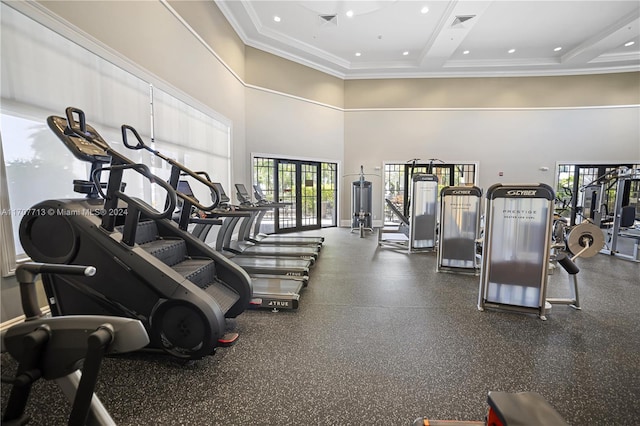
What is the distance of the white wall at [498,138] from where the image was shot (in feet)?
29.8

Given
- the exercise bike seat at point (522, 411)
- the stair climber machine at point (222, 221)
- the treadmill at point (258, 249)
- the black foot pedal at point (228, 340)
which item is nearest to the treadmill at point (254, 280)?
the stair climber machine at point (222, 221)

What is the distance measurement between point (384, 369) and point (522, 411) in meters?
1.18

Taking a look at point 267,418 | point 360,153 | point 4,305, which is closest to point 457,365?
point 267,418

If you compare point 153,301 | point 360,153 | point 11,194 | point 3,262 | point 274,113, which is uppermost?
point 274,113

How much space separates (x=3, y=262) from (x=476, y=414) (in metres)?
3.60

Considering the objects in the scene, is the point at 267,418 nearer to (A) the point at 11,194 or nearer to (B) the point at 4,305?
(B) the point at 4,305

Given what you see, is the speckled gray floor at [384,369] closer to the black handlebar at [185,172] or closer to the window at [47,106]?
the black handlebar at [185,172]

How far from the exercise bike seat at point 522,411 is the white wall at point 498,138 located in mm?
8844

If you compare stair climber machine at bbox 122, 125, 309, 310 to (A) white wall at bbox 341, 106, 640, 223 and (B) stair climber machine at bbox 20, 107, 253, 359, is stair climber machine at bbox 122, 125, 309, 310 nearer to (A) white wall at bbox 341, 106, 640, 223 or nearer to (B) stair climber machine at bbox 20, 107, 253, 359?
(B) stair climber machine at bbox 20, 107, 253, 359

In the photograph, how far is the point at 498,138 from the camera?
9.38m

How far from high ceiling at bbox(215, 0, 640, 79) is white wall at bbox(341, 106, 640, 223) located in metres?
1.37

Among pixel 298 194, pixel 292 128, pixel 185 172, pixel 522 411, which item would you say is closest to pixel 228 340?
pixel 185 172

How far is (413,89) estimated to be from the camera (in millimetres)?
9477

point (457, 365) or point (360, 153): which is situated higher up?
point (360, 153)
